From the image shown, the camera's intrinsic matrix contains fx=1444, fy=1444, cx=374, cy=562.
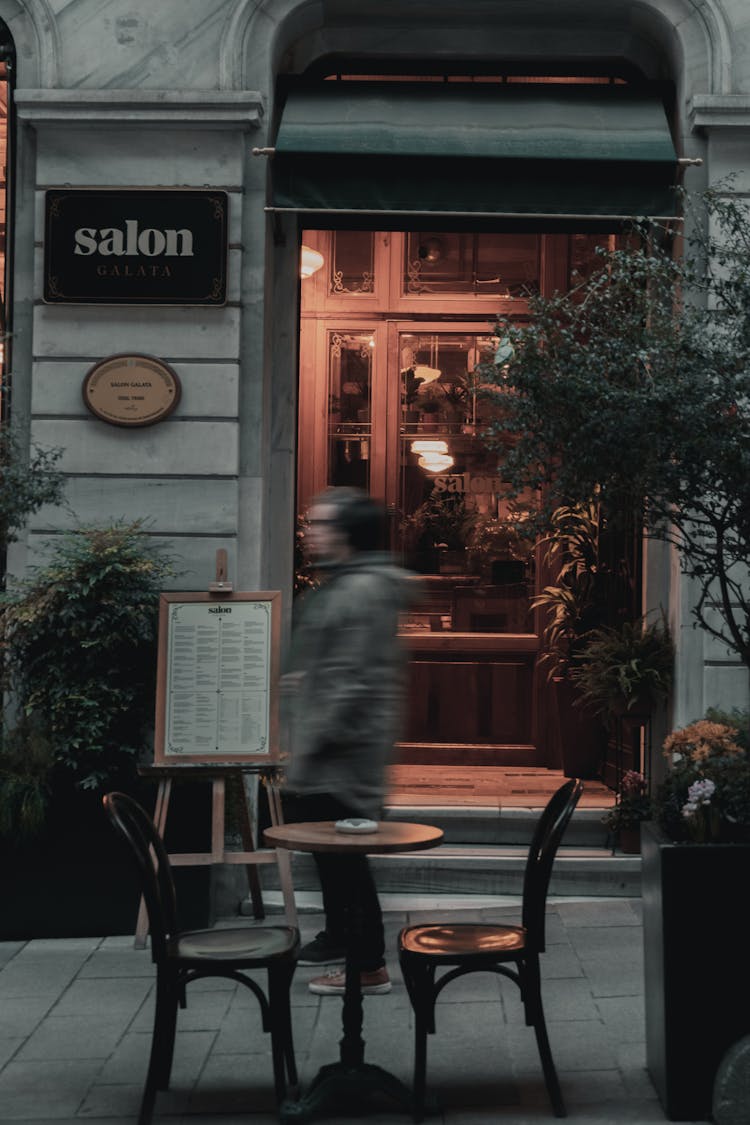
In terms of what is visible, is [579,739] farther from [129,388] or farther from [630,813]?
[129,388]

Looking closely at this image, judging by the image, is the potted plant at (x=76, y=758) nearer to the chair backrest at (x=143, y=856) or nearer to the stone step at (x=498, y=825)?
the stone step at (x=498, y=825)

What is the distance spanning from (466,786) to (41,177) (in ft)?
15.4

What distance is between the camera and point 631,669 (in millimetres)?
8430

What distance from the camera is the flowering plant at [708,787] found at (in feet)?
16.2

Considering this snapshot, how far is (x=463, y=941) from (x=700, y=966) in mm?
802

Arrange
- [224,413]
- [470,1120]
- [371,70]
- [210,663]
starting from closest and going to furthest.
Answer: [470,1120], [210,663], [224,413], [371,70]

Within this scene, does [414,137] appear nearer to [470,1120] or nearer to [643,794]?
[643,794]

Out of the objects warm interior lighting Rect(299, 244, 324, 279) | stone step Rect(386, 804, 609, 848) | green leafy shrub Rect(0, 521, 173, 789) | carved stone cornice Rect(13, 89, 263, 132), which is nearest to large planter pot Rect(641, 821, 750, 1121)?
green leafy shrub Rect(0, 521, 173, 789)

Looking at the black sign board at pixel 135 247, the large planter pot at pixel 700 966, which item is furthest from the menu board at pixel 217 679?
the large planter pot at pixel 700 966

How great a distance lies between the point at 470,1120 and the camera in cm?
488

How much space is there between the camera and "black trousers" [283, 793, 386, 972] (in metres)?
5.33

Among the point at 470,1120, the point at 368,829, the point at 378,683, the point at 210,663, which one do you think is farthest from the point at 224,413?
the point at 470,1120

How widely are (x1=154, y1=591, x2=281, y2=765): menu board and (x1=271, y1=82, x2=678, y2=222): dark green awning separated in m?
2.43

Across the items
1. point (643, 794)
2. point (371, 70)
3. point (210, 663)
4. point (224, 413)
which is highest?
point (371, 70)
